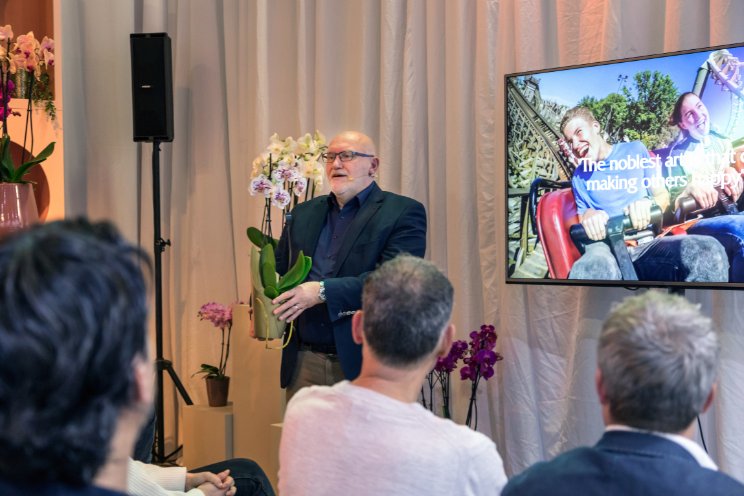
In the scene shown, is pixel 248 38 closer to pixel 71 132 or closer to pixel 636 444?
pixel 71 132

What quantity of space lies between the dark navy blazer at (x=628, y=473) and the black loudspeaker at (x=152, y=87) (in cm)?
364

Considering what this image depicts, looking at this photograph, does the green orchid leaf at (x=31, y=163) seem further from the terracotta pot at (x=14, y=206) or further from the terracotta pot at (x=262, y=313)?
the terracotta pot at (x=262, y=313)

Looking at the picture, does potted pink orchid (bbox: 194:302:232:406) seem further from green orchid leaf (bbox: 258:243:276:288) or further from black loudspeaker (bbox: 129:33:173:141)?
green orchid leaf (bbox: 258:243:276:288)

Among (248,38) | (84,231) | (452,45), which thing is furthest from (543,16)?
(84,231)

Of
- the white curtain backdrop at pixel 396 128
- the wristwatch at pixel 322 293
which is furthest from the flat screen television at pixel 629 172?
the wristwatch at pixel 322 293

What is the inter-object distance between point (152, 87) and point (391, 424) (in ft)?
11.4

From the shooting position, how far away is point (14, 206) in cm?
413

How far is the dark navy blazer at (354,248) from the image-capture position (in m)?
3.19

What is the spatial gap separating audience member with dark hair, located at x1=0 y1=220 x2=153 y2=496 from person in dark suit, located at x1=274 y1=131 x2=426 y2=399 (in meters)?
2.21

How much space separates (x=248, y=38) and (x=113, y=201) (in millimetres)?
1182

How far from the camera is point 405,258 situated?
171 centimetres

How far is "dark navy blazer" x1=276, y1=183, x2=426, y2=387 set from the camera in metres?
3.19

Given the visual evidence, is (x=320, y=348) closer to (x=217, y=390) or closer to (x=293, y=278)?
(x=293, y=278)

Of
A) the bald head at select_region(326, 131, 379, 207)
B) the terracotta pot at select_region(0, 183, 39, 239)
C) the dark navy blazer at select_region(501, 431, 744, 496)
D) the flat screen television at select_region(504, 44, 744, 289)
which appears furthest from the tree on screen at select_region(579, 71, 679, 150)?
the terracotta pot at select_region(0, 183, 39, 239)
